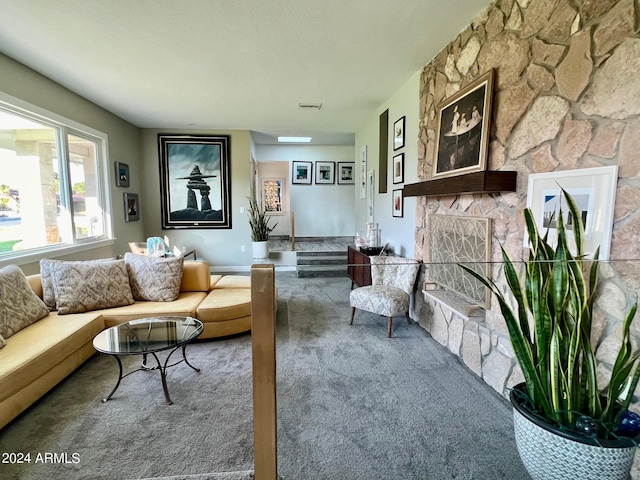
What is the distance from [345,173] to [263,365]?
23.9 ft

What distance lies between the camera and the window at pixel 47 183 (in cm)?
307

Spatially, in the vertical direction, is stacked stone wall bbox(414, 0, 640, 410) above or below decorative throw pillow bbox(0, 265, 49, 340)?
above

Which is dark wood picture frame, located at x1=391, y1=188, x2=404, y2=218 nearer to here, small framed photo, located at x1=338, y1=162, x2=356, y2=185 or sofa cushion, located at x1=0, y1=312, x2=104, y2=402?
sofa cushion, located at x1=0, y1=312, x2=104, y2=402

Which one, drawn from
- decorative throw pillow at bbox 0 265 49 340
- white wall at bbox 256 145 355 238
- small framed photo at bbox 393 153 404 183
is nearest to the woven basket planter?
small framed photo at bbox 393 153 404 183

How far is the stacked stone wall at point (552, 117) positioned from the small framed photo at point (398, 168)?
42.7 inches

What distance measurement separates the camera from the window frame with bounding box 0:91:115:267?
305 centimetres

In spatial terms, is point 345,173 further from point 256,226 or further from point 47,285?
point 47,285

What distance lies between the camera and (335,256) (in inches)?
233

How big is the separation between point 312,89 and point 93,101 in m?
3.01

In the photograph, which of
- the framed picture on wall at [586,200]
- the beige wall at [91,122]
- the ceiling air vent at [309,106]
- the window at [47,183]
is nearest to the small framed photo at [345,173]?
the ceiling air vent at [309,106]

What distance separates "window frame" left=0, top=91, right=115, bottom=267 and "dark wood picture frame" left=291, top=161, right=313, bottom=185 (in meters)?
4.01

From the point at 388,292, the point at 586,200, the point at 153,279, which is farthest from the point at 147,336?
the point at 586,200

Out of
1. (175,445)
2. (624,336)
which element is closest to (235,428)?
(175,445)

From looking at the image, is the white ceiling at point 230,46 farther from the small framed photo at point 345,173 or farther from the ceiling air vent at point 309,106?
the small framed photo at point 345,173
